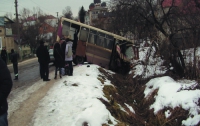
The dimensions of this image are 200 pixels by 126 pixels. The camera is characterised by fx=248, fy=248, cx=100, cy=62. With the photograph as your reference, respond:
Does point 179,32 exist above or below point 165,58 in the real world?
above

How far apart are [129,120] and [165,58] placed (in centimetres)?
717

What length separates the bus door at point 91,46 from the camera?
1944 cm

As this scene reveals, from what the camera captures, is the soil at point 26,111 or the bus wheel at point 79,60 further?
the bus wheel at point 79,60

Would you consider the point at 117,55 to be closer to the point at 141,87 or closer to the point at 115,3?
the point at 115,3

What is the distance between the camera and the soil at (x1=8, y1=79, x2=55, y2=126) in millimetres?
6668

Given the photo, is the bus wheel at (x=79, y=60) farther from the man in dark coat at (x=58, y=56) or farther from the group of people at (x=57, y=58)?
the man in dark coat at (x=58, y=56)

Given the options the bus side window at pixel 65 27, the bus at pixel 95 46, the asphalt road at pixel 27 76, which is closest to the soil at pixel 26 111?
the asphalt road at pixel 27 76

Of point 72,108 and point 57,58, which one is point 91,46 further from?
point 72,108

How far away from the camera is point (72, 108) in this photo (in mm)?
7270

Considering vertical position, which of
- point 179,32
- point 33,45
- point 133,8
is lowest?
point 33,45

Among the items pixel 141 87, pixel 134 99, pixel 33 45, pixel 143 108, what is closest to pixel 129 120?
pixel 143 108

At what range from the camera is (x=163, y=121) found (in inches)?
325

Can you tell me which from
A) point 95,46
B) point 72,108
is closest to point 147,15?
Answer: point 95,46

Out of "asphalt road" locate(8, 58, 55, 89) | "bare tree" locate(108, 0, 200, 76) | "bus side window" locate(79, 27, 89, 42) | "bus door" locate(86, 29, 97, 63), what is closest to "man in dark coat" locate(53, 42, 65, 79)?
"asphalt road" locate(8, 58, 55, 89)
